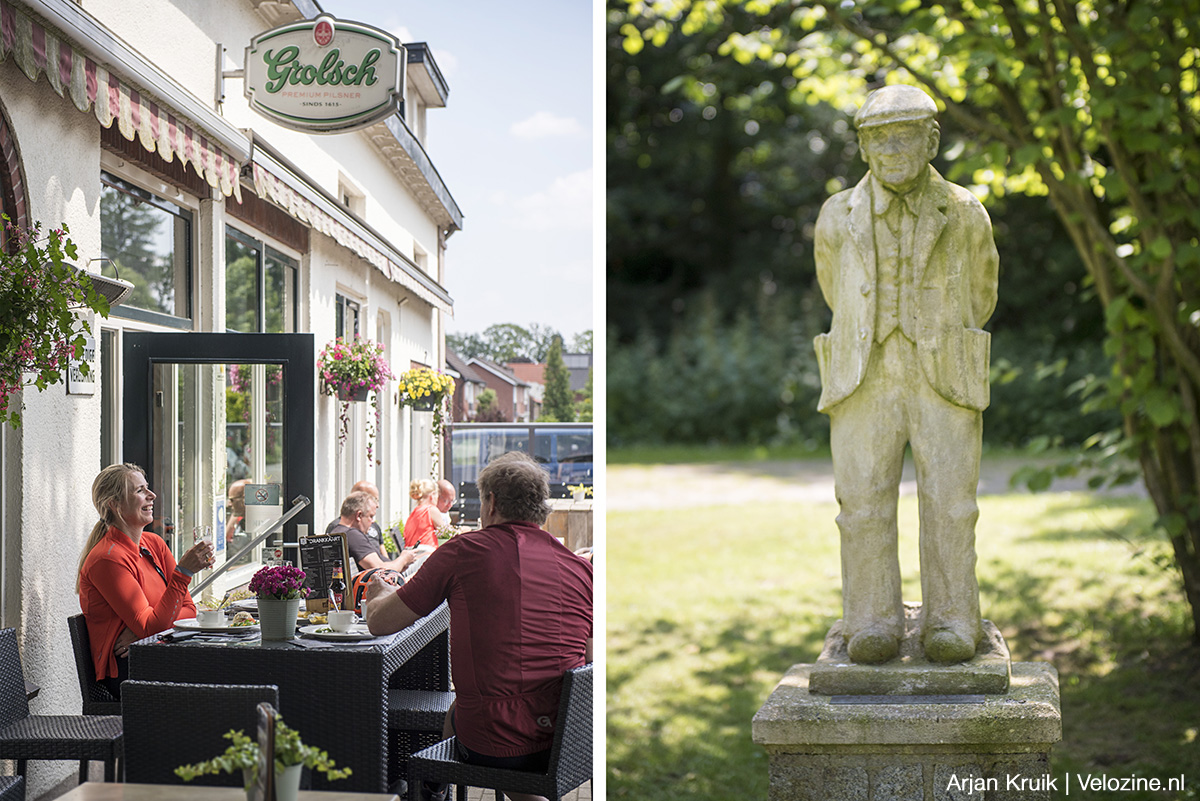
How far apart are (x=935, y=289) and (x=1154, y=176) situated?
220 centimetres

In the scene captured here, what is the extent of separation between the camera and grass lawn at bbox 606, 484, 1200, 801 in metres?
4.85

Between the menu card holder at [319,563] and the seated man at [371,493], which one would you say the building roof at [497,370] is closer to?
the seated man at [371,493]

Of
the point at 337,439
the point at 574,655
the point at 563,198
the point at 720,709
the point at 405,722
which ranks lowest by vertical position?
the point at 720,709

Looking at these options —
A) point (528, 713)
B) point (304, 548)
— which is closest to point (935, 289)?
point (528, 713)

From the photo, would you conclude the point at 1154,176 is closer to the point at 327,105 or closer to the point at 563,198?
the point at 563,198

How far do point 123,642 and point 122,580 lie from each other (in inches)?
7.2

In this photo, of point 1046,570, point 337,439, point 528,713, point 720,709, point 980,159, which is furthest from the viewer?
point 1046,570

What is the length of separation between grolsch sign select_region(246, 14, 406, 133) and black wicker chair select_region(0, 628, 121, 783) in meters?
1.65

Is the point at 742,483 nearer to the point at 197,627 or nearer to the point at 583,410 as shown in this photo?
the point at 583,410

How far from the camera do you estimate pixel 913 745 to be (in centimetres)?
295

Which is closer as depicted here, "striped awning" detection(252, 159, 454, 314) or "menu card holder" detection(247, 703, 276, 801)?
"menu card holder" detection(247, 703, 276, 801)

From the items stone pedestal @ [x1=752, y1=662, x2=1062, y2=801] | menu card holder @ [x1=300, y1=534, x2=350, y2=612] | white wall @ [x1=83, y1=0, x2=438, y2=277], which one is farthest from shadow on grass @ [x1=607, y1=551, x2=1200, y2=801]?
white wall @ [x1=83, y1=0, x2=438, y2=277]

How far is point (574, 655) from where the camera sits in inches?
126

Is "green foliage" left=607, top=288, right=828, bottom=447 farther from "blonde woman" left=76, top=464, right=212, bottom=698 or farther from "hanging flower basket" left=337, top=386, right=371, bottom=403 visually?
"blonde woman" left=76, top=464, right=212, bottom=698
